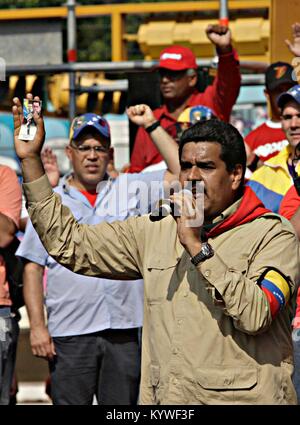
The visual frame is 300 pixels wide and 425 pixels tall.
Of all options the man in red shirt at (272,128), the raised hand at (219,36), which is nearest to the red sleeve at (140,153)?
the man in red shirt at (272,128)

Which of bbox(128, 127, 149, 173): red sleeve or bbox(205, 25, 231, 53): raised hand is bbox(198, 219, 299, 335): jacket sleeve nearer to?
bbox(205, 25, 231, 53): raised hand

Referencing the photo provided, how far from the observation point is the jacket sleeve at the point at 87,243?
4520 mm

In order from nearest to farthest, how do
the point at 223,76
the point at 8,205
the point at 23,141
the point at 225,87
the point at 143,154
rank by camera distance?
the point at 23,141
the point at 8,205
the point at 223,76
the point at 225,87
the point at 143,154

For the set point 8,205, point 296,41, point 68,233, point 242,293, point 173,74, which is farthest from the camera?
point 173,74

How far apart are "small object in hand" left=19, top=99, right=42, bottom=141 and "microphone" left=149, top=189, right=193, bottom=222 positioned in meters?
0.61

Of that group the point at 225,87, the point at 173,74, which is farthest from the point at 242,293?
the point at 173,74

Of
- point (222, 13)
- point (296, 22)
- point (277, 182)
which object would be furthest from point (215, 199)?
point (222, 13)

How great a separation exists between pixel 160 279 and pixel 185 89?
351cm

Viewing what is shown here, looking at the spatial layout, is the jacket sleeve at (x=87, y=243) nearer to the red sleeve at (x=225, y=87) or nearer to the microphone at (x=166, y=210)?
the microphone at (x=166, y=210)

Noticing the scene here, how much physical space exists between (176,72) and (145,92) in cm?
38

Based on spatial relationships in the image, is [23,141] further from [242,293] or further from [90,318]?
[90,318]

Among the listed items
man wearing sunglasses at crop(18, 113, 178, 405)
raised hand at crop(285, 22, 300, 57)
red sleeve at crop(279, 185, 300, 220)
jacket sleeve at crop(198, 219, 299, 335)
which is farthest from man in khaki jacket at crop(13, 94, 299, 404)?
raised hand at crop(285, 22, 300, 57)

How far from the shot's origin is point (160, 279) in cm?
450

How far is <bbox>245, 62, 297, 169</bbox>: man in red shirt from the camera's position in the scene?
23.7 ft
